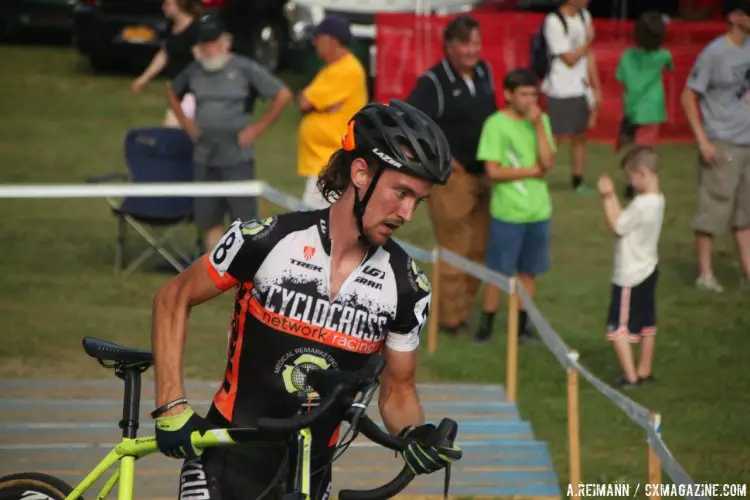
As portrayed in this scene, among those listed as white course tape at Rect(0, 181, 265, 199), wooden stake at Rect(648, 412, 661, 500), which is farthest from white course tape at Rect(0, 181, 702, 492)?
wooden stake at Rect(648, 412, 661, 500)

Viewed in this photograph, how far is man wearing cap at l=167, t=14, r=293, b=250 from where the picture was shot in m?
12.2

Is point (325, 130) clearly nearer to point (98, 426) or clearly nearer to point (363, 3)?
point (98, 426)

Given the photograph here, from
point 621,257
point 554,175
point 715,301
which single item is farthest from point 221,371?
point 554,175

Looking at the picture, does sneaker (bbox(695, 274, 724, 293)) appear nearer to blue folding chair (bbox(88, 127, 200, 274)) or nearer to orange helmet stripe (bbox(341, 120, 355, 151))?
blue folding chair (bbox(88, 127, 200, 274))

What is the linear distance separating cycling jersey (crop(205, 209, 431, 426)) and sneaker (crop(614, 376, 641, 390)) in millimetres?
5322

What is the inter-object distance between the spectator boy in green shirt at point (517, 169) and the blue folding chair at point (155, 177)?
316 centimetres

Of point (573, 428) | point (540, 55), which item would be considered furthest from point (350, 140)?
point (540, 55)

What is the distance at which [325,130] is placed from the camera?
11930 millimetres


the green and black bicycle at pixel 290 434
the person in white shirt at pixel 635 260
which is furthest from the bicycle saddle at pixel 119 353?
the person in white shirt at pixel 635 260

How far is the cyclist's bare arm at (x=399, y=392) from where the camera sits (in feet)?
15.9

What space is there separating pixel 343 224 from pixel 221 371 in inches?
222

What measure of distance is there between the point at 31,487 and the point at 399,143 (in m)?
1.73

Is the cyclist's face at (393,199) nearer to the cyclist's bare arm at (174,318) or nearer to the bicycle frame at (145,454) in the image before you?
the cyclist's bare arm at (174,318)

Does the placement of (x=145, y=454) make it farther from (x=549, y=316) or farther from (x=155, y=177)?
(x=155, y=177)
